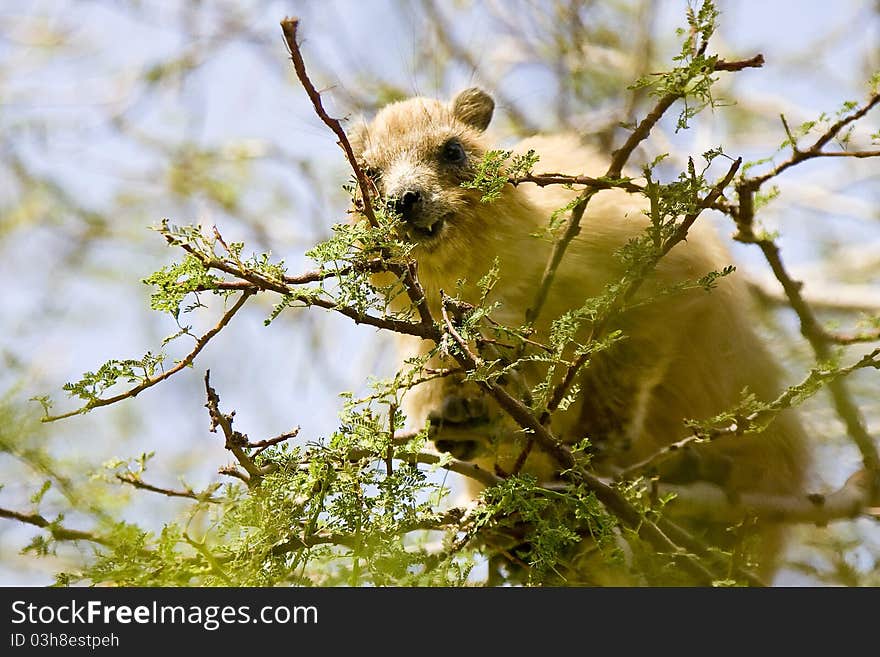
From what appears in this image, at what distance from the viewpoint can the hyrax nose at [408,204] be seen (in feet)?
17.1

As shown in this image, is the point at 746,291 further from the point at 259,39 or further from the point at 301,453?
the point at 259,39

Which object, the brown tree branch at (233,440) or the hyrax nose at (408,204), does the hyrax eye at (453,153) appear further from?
the brown tree branch at (233,440)

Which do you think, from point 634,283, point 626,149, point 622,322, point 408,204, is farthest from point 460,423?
point 626,149

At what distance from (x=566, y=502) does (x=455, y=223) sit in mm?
2352

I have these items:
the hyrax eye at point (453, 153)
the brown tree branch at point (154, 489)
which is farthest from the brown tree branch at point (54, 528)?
the hyrax eye at point (453, 153)

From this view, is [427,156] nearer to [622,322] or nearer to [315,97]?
[622,322]

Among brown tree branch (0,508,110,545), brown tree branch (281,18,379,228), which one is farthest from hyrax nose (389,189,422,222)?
brown tree branch (0,508,110,545)

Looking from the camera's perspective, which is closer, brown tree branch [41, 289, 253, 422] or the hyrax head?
brown tree branch [41, 289, 253, 422]

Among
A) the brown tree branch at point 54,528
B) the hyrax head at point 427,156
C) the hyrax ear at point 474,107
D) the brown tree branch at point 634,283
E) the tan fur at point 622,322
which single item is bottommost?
the brown tree branch at point 54,528

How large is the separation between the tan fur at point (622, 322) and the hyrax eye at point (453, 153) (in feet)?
0.15

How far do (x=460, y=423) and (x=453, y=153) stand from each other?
1.81m

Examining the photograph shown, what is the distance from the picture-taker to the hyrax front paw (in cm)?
503

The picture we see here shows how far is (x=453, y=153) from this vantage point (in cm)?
589

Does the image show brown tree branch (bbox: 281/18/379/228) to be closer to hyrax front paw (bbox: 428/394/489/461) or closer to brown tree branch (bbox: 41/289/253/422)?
brown tree branch (bbox: 41/289/253/422)
